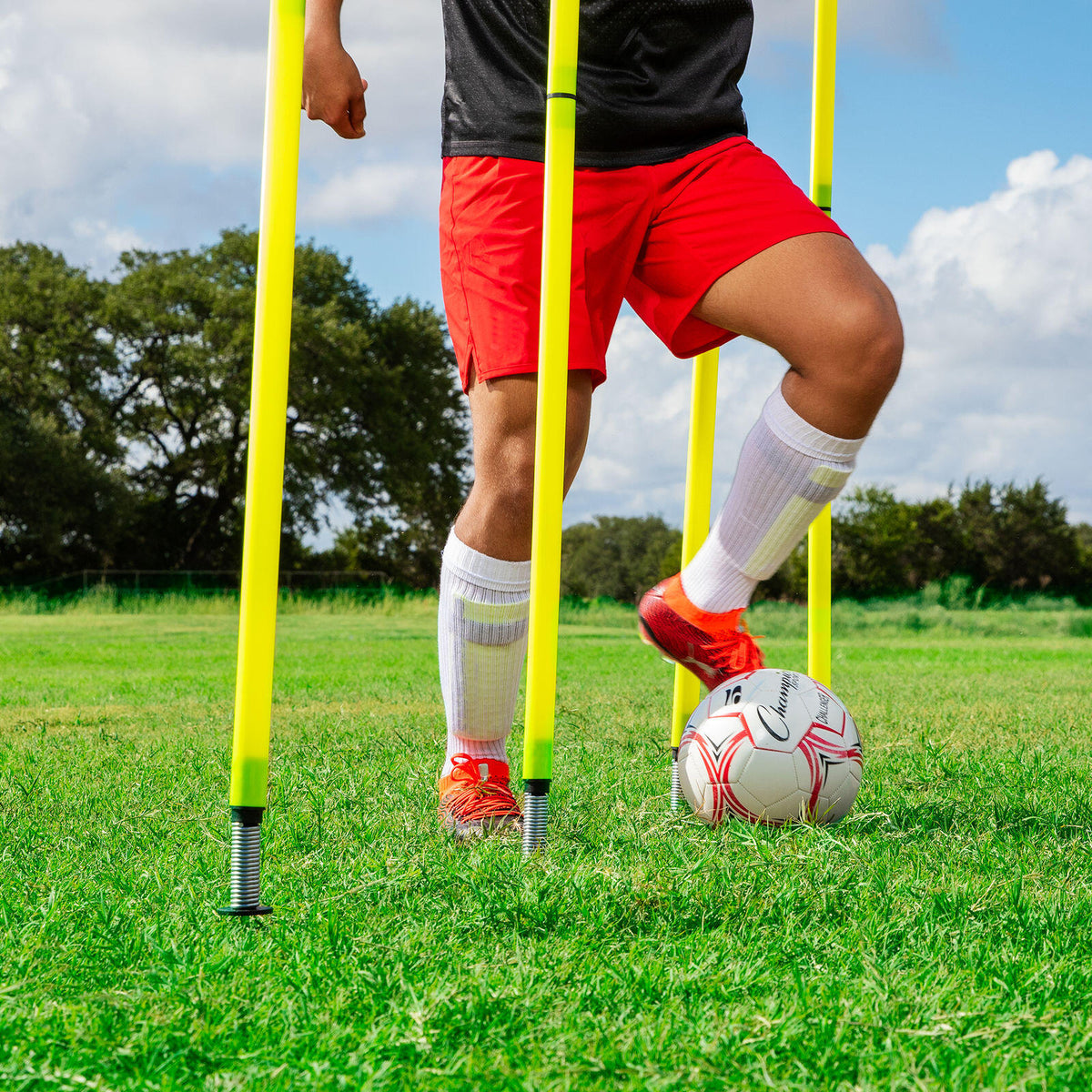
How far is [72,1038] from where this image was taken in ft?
4.30

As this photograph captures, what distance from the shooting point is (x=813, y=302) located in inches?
87.1

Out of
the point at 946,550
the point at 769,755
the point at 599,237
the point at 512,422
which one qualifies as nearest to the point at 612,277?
the point at 599,237

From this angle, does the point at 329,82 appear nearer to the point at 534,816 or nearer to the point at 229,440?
the point at 534,816

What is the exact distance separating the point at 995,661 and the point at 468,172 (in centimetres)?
923

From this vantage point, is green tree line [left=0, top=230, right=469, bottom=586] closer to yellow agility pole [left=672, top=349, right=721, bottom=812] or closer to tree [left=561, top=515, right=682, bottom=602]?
tree [left=561, top=515, right=682, bottom=602]

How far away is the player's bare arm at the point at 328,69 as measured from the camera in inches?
90.7

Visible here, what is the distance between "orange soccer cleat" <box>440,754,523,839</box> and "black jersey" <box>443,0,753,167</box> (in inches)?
52.7

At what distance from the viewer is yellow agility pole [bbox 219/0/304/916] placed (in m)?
1.72

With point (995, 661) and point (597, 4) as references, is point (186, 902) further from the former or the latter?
point (995, 661)

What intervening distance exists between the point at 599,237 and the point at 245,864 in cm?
144

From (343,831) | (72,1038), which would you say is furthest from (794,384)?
(72,1038)

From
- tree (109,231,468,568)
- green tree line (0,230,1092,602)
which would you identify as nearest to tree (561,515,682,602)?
green tree line (0,230,1092,602)

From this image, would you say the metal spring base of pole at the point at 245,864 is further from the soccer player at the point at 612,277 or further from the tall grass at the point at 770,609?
the tall grass at the point at 770,609

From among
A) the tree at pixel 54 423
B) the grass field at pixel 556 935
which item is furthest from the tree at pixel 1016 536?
the grass field at pixel 556 935
